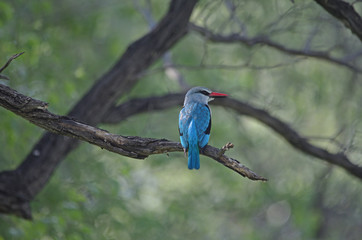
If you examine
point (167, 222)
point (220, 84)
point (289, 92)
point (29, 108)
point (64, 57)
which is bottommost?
point (167, 222)

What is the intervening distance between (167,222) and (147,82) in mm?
2991

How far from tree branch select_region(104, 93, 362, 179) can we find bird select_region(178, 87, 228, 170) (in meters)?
0.59

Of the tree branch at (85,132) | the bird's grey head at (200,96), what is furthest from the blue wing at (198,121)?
the tree branch at (85,132)

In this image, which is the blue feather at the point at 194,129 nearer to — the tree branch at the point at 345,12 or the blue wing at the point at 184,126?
the blue wing at the point at 184,126

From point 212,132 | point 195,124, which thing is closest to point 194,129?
point 195,124

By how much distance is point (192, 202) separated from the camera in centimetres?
1104

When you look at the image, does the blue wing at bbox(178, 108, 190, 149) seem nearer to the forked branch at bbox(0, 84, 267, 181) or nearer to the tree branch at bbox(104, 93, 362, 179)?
the forked branch at bbox(0, 84, 267, 181)

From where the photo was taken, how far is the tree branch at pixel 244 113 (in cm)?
659

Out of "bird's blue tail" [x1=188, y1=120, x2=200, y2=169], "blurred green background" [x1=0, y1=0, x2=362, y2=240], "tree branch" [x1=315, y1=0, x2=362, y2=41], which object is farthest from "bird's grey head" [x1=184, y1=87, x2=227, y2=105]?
"tree branch" [x1=315, y1=0, x2=362, y2=41]

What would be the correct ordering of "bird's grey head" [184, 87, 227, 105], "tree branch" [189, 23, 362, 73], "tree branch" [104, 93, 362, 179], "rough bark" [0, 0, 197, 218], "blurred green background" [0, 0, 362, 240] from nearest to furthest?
"rough bark" [0, 0, 197, 218] < "bird's grey head" [184, 87, 227, 105] < "tree branch" [104, 93, 362, 179] < "tree branch" [189, 23, 362, 73] < "blurred green background" [0, 0, 362, 240]

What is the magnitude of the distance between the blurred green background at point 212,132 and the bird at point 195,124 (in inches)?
22.3

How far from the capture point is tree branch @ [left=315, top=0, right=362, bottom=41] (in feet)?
16.9

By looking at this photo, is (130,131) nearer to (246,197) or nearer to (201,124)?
(201,124)

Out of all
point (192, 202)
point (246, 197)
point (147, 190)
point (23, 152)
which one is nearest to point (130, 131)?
point (23, 152)
